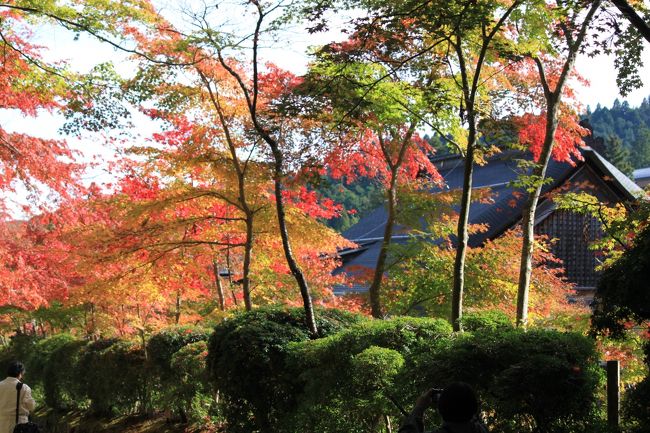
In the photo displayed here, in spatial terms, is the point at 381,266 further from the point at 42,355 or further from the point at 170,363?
the point at 42,355

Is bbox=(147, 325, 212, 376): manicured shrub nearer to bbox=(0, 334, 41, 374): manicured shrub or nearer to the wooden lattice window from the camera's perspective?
bbox=(0, 334, 41, 374): manicured shrub

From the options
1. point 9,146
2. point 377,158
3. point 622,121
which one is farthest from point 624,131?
point 9,146

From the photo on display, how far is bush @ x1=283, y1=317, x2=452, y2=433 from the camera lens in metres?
5.56

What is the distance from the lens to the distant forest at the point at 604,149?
21328 mm

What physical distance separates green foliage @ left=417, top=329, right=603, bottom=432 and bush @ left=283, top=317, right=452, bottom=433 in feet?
1.55

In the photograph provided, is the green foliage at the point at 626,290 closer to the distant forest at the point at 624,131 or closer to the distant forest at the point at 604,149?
the distant forest at the point at 604,149

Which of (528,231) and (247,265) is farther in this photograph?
(247,265)

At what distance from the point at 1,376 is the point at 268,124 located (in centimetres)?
1630

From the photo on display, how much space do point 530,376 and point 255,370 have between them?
3.92m

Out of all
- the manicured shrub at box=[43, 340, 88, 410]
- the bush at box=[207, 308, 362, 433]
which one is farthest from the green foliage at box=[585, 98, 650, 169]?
the bush at box=[207, 308, 362, 433]

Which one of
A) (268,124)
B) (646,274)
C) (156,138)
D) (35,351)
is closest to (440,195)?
(268,124)

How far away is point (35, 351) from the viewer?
17.9 meters

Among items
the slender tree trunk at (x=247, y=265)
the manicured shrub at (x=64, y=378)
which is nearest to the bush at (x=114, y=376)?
the manicured shrub at (x=64, y=378)

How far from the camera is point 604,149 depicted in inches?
861
